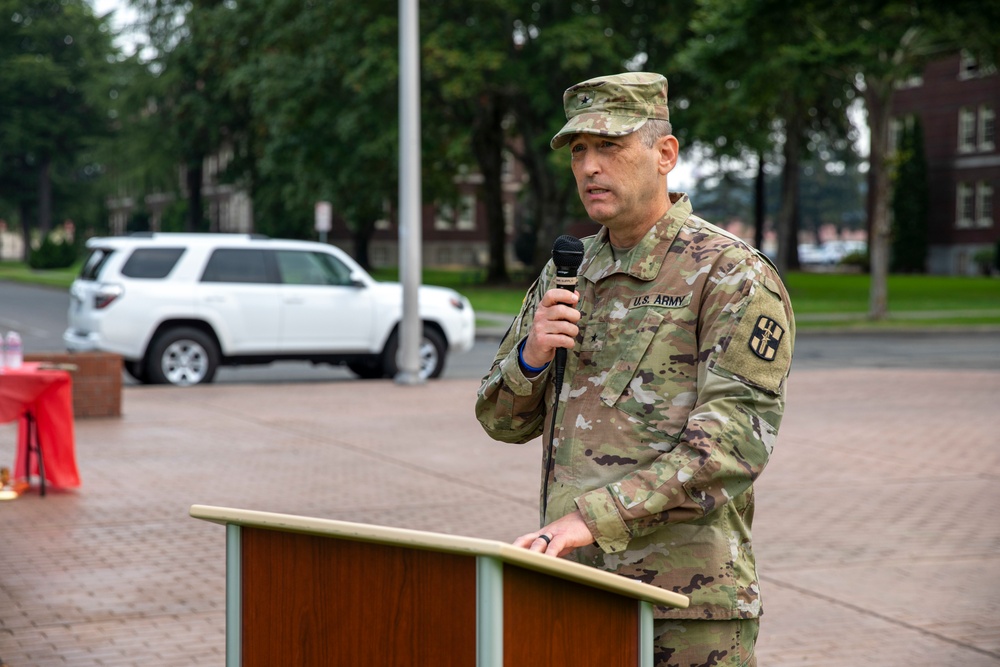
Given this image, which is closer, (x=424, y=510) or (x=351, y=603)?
(x=351, y=603)

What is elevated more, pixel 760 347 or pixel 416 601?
pixel 760 347

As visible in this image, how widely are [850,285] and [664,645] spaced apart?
151ft

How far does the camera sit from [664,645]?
2.64 metres

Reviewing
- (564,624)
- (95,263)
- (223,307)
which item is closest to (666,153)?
(564,624)

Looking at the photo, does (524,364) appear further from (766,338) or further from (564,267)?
(766,338)

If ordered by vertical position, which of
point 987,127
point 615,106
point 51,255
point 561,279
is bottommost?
point 561,279

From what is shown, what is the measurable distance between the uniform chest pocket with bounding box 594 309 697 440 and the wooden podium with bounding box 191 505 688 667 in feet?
1.50

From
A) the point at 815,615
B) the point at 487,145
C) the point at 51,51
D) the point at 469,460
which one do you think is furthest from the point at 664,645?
the point at 51,51

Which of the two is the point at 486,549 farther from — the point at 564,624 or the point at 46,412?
the point at 46,412

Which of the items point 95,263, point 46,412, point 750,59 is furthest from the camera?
point 750,59

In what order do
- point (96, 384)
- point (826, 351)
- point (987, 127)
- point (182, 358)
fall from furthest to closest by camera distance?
point (987, 127) < point (826, 351) < point (182, 358) < point (96, 384)

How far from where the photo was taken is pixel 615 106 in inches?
105

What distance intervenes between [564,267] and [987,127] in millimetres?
59052

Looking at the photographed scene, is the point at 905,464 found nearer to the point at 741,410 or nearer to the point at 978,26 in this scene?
the point at 741,410
